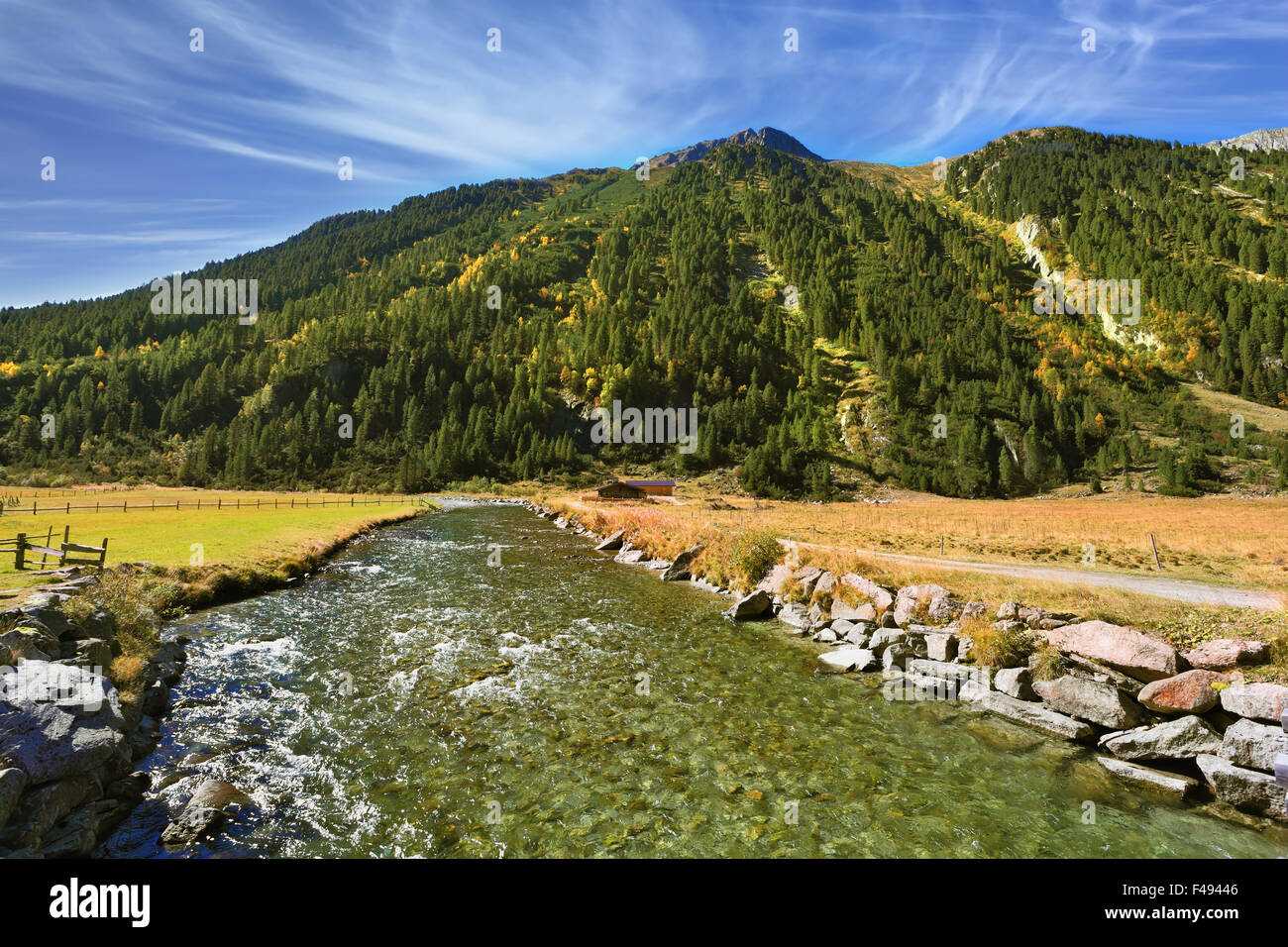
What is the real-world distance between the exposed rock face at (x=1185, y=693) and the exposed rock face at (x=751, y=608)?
512 inches

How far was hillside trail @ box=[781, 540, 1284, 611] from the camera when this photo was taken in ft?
57.4

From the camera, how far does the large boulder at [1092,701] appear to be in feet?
40.8

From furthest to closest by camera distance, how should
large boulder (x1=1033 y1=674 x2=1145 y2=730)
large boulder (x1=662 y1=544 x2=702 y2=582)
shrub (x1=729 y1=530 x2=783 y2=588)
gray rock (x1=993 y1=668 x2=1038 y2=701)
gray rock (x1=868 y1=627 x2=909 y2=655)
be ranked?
1. large boulder (x1=662 y1=544 x2=702 y2=582)
2. shrub (x1=729 y1=530 x2=783 y2=588)
3. gray rock (x1=868 y1=627 x2=909 y2=655)
4. gray rock (x1=993 y1=668 x2=1038 y2=701)
5. large boulder (x1=1033 y1=674 x2=1145 y2=730)

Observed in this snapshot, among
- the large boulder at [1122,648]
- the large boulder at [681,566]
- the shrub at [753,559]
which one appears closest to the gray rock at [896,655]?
the large boulder at [1122,648]

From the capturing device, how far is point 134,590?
64.7 ft

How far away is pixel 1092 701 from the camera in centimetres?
1296

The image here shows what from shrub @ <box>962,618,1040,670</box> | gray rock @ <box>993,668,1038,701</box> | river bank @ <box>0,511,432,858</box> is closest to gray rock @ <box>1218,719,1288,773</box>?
gray rock @ <box>993,668,1038,701</box>

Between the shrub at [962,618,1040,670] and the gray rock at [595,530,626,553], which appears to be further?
the gray rock at [595,530,626,553]

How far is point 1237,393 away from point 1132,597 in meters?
200

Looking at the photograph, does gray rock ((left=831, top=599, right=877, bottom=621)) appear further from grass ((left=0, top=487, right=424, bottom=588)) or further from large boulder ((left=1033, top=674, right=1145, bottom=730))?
grass ((left=0, top=487, right=424, bottom=588))

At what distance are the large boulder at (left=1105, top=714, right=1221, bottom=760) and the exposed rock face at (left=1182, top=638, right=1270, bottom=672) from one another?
218cm

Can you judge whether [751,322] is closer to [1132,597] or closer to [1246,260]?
[1246,260]

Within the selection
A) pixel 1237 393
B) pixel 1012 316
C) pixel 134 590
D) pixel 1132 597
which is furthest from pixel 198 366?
pixel 1237 393
